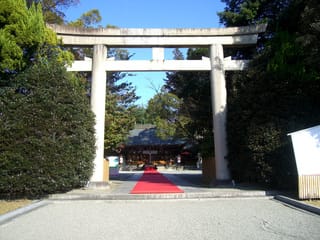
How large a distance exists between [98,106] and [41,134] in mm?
4240

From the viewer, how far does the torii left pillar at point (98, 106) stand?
49.4ft

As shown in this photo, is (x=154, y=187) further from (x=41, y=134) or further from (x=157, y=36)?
(x=157, y=36)

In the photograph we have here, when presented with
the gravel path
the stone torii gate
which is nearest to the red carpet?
the stone torii gate

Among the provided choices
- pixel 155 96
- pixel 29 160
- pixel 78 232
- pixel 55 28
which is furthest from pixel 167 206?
pixel 155 96

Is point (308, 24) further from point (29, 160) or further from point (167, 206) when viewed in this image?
point (29, 160)

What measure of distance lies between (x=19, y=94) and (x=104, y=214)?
17.1ft

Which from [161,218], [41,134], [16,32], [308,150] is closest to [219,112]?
[308,150]

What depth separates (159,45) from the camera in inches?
617

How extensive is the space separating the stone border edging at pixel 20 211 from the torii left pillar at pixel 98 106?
3840 mm

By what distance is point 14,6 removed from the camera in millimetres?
10336

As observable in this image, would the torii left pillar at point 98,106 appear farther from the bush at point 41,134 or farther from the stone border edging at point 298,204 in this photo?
the stone border edging at point 298,204

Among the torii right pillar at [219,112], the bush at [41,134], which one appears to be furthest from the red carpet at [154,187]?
the bush at [41,134]

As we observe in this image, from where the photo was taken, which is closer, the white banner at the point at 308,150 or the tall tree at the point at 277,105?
the white banner at the point at 308,150

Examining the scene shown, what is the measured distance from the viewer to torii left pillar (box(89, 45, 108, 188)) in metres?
15.1
